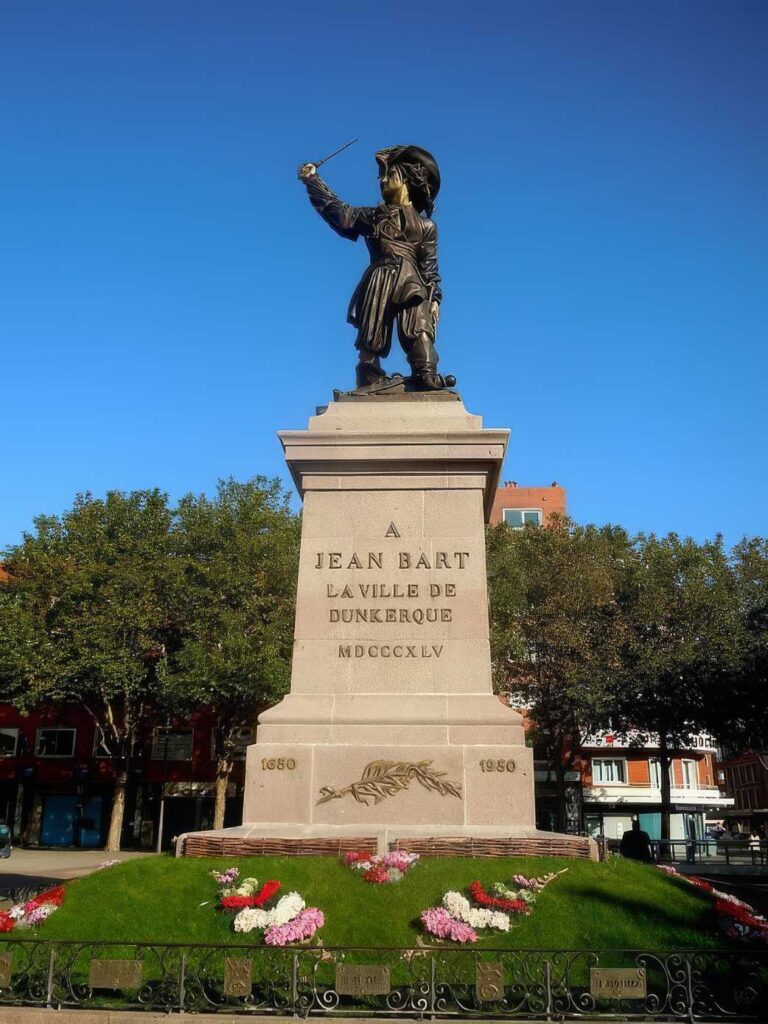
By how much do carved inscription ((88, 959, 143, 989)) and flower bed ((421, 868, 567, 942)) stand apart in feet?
8.65

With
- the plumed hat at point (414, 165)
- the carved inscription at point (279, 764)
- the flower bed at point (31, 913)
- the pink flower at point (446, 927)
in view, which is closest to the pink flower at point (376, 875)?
the pink flower at point (446, 927)

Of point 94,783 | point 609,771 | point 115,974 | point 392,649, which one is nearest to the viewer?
point 115,974

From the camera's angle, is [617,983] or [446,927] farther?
[446,927]

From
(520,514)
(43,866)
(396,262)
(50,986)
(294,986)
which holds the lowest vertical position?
(43,866)

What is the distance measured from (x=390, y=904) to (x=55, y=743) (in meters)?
50.3

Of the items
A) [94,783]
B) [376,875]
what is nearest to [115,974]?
[376,875]

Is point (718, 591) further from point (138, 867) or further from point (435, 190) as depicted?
point (138, 867)

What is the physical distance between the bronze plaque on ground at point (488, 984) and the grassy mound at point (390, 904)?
1.06 metres

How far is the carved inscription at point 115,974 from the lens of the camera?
24.7 ft

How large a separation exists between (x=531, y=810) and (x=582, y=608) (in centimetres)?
2957

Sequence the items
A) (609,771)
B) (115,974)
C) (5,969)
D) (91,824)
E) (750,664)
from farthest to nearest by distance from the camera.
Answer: (609,771) → (91,824) → (750,664) → (5,969) → (115,974)

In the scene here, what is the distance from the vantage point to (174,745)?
173 ft

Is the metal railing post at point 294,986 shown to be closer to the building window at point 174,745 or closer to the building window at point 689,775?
the building window at point 174,745

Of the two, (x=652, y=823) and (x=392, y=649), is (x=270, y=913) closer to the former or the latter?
(x=392, y=649)
